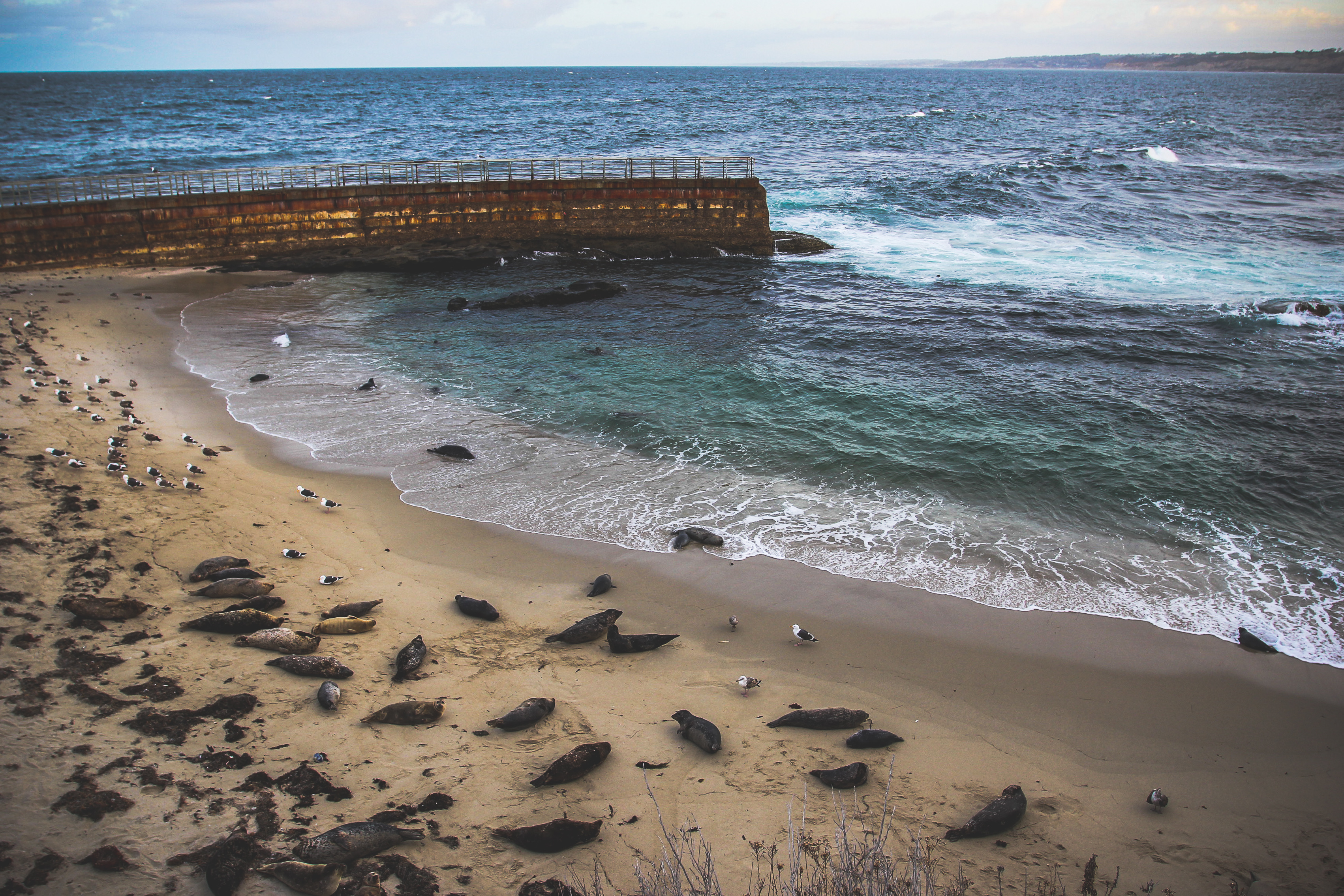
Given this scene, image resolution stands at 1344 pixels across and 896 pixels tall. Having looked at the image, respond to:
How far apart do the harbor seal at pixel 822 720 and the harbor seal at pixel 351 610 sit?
532 centimetres

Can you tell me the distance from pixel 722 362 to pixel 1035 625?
1208 cm

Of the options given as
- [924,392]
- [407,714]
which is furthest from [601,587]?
[924,392]

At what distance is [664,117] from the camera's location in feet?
297

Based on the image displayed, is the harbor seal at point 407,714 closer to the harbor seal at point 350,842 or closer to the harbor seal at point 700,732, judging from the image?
the harbor seal at point 350,842

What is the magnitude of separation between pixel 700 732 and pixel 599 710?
47.9 inches

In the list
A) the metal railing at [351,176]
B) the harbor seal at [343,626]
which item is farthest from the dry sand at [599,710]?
the metal railing at [351,176]

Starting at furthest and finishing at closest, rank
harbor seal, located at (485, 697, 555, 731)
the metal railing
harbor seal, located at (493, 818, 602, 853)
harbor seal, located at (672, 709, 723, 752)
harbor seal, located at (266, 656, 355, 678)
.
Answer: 1. the metal railing
2. harbor seal, located at (266, 656, 355, 678)
3. harbor seal, located at (485, 697, 555, 731)
4. harbor seal, located at (672, 709, 723, 752)
5. harbor seal, located at (493, 818, 602, 853)

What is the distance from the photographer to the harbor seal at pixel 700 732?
749 centimetres

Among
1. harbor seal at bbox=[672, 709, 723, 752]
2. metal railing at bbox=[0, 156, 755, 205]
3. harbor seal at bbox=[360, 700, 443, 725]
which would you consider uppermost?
metal railing at bbox=[0, 156, 755, 205]

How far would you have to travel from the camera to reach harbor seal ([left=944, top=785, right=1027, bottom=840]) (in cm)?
660

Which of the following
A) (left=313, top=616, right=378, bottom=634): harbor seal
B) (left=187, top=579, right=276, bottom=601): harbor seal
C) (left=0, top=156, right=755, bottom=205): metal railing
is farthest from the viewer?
(left=0, top=156, right=755, bottom=205): metal railing


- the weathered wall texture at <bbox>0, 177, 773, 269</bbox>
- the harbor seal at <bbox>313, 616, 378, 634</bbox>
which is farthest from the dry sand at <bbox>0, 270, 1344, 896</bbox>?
the weathered wall texture at <bbox>0, 177, 773, 269</bbox>

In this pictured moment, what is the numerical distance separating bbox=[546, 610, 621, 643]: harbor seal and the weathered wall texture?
25.2 m

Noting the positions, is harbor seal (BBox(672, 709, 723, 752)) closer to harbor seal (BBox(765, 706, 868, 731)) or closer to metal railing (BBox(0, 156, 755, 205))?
harbor seal (BBox(765, 706, 868, 731))
